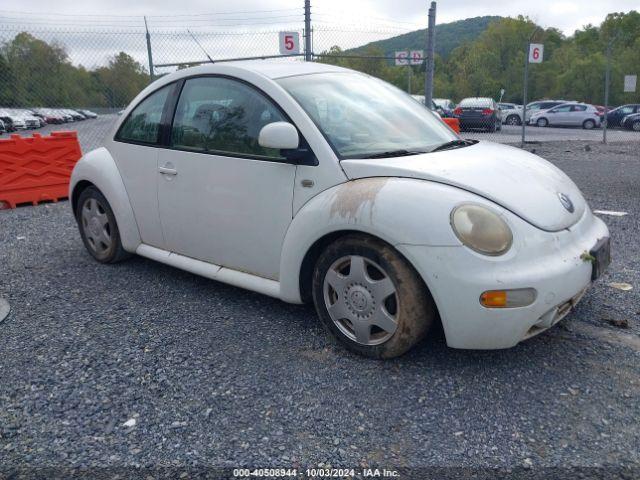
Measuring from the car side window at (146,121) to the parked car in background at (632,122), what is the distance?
91.0 feet

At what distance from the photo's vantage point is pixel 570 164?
451 inches

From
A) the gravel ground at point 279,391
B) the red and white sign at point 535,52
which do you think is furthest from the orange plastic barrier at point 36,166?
the red and white sign at point 535,52

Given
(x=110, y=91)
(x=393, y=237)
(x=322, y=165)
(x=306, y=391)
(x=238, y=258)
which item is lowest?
(x=306, y=391)

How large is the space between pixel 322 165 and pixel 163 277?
194cm

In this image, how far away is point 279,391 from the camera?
2812 millimetres

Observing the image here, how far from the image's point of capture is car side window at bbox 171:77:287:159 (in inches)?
138

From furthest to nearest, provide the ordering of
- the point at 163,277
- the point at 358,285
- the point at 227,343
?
the point at 163,277 → the point at 227,343 → the point at 358,285

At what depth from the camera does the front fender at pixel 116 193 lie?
4.35 m

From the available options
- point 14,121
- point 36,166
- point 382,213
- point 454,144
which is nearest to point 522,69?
point 14,121

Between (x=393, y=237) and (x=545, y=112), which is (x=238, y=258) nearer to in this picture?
(x=393, y=237)

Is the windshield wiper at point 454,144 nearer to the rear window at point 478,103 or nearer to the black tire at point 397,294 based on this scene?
the black tire at point 397,294

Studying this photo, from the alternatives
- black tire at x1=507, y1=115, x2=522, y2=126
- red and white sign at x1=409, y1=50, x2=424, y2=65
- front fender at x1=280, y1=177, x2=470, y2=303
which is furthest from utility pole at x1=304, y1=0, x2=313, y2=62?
black tire at x1=507, y1=115, x2=522, y2=126

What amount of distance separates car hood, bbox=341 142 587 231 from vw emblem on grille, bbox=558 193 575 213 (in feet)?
0.06

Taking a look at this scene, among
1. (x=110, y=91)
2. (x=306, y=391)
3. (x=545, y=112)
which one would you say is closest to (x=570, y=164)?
(x=110, y=91)
